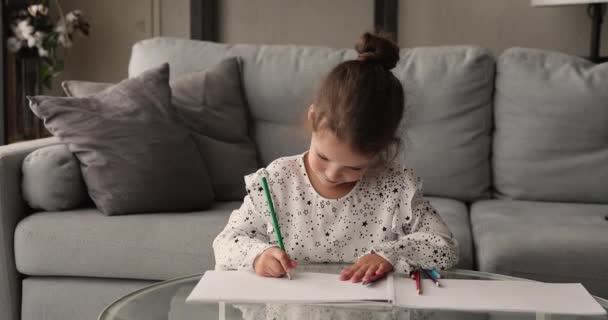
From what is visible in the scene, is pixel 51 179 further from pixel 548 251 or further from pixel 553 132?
pixel 553 132

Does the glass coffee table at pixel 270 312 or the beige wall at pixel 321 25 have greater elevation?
the beige wall at pixel 321 25

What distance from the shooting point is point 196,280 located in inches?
51.8

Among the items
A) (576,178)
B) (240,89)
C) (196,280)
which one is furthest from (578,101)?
(196,280)

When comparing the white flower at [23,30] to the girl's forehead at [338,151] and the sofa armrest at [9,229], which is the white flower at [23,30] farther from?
the girl's forehead at [338,151]

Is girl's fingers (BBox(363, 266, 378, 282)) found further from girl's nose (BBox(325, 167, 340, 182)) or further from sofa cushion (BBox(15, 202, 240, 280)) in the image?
sofa cushion (BBox(15, 202, 240, 280))

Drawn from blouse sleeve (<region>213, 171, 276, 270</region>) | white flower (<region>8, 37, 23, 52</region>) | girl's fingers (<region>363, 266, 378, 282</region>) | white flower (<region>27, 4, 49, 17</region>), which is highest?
white flower (<region>27, 4, 49, 17</region>)

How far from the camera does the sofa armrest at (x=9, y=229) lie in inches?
85.0

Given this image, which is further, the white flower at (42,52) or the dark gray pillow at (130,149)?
the white flower at (42,52)

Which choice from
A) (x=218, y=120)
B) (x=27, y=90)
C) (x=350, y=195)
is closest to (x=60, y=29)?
(x=27, y=90)

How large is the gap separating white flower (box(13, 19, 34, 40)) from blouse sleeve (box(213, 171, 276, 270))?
2.21m

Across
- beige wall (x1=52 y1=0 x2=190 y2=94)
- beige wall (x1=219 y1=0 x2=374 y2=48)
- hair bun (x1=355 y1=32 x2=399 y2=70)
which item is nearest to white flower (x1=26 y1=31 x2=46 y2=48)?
beige wall (x1=52 y1=0 x2=190 y2=94)

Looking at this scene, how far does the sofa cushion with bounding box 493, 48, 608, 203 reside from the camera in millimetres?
2477

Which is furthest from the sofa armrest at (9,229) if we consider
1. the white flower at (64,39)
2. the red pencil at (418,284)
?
the white flower at (64,39)

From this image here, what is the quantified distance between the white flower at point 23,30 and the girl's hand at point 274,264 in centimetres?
247
